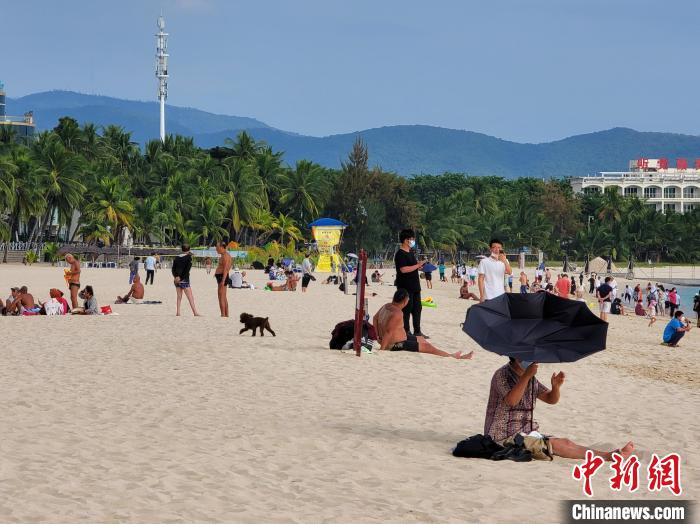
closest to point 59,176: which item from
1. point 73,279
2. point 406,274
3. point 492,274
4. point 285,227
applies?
point 285,227

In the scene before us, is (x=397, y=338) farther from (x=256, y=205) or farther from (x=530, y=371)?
(x=256, y=205)

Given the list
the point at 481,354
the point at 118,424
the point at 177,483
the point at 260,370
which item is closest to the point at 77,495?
the point at 177,483

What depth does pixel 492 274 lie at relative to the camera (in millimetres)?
12961

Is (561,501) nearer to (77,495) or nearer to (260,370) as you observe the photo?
Answer: (77,495)

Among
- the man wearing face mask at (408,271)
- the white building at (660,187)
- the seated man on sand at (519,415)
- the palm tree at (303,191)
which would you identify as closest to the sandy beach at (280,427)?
the seated man on sand at (519,415)

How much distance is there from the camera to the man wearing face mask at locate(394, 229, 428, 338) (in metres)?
13.8

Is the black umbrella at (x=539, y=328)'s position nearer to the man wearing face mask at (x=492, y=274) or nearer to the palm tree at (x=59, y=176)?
the man wearing face mask at (x=492, y=274)

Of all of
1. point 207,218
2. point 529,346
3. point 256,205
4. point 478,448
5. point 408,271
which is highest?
point 256,205

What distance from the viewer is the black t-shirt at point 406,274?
1398 cm

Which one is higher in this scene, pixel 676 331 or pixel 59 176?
pixel 59 176

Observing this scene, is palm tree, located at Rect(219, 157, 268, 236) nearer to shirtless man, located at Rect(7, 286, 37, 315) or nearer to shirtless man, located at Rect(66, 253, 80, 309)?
shirtless man, located at Rect(66, 253, 80, 309)

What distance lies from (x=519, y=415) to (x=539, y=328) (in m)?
0.70

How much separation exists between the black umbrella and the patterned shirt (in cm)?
29

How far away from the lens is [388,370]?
503 inches
